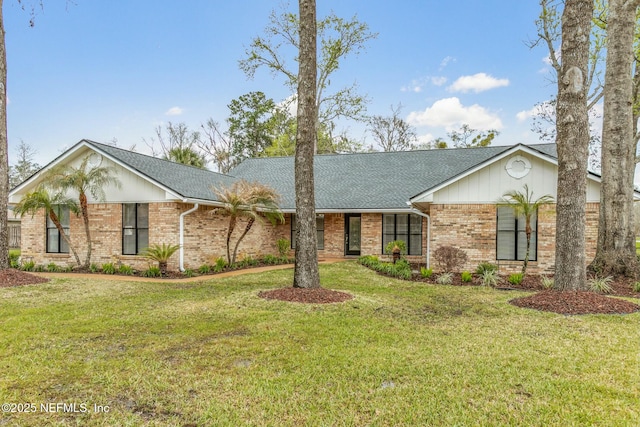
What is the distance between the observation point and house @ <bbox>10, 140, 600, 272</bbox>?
11.8 metres

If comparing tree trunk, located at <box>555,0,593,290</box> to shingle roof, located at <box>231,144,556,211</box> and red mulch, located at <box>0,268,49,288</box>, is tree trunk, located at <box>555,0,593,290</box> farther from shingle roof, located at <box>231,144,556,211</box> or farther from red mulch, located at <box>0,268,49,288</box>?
red mulch, located at <box>0,268,49,288</box>

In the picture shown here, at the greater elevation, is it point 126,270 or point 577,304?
point 577,304

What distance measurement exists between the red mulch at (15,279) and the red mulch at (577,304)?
1163 centimetres

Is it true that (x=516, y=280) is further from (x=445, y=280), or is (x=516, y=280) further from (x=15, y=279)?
(x=15, y=279)

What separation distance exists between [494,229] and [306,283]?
694 cm

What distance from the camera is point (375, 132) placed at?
3594cm

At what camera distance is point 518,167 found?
11.8 m

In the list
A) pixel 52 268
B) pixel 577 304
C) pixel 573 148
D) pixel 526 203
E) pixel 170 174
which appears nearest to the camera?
pixel 577 304

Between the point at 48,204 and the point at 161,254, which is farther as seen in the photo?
the point at 48,204

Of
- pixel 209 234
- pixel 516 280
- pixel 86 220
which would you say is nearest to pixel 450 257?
pixel 516 280

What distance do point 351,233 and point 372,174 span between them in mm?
3344

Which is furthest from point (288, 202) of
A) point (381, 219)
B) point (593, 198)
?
point (593, 198)

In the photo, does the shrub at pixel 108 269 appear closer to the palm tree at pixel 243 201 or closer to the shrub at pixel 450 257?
the palm tree at pixel 243 201

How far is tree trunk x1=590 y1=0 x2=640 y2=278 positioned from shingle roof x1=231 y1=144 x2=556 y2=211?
191 inches
